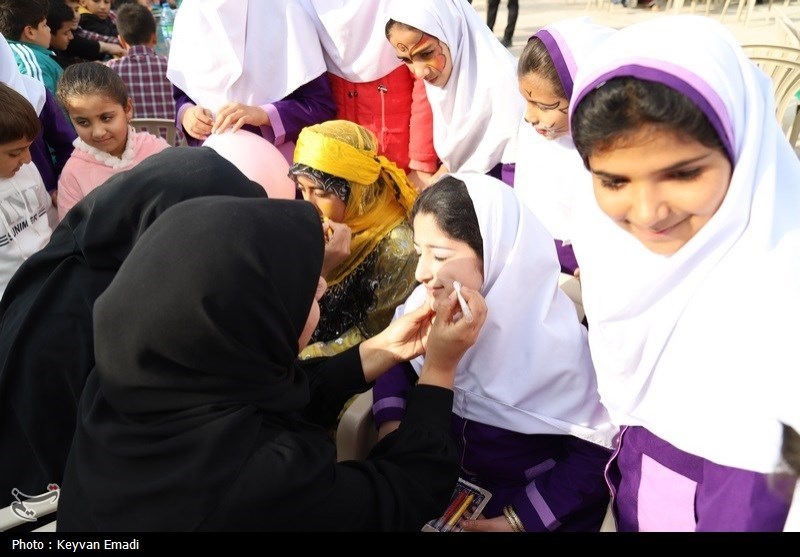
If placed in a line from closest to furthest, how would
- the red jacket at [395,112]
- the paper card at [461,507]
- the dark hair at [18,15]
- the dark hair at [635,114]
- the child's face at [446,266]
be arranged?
the dark hair at [635,114] → the paper card at [461,507] → the child's face at [446,266] → the red jacket at [395,112] → the dark hair at [18,15]

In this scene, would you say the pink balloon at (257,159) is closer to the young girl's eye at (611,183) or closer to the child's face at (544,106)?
the child's face at (544,106)

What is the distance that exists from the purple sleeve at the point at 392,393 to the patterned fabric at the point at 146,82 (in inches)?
134

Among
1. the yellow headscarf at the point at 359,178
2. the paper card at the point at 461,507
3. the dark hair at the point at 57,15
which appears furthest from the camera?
the dark hair at the point at 57,15

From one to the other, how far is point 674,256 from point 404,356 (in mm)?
856

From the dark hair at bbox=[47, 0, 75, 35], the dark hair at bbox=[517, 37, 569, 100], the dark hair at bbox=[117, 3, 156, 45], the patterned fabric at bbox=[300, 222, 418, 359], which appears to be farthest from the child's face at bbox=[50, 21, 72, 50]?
the dark hair at bbox=[517, 37, 569, 100]

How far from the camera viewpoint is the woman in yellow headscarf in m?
2.33

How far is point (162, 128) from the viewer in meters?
3.89

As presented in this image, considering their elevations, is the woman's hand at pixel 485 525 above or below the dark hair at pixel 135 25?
below

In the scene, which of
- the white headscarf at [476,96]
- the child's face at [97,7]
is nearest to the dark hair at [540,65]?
the white headscarf at [476,96]

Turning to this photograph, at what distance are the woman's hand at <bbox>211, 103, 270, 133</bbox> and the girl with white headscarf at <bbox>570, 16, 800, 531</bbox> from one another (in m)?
1.81

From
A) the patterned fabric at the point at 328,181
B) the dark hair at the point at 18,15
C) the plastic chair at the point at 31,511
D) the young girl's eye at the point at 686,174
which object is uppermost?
the young girl's eye at the point at 686,174

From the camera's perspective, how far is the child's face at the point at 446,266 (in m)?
1.73

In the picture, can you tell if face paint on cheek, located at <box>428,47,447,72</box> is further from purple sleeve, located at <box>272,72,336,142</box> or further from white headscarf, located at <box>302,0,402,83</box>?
purple sleeve, located at <box>272,72,336,142</box>

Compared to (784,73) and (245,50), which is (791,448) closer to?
(245,50)
